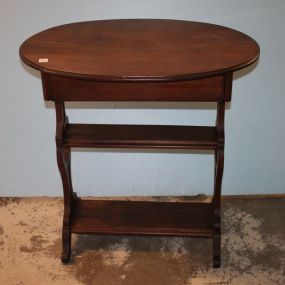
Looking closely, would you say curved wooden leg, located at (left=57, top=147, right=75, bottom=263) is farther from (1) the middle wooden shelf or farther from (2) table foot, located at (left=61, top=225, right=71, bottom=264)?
(1) the middle wooden shelf

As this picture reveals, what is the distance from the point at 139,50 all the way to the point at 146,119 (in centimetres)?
72

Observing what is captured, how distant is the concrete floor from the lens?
6.62 ft

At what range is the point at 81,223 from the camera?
2127mm

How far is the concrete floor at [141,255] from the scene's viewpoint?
79.4 inches

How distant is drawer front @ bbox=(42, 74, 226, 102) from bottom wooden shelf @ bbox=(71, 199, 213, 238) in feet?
2.34

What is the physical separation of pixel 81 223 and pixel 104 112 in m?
0.59

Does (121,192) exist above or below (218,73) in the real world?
below

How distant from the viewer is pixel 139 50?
5.43 feet

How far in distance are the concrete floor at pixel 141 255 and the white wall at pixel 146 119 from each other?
21cm

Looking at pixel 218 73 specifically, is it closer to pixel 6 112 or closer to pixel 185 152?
pixel 185 152

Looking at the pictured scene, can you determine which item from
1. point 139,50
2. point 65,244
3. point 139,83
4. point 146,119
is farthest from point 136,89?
point 65,244

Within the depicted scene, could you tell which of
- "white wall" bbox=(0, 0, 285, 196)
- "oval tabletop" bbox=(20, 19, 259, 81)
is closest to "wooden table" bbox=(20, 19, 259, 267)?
"oval tabletop" bbox=(20, 19, 259, 81)

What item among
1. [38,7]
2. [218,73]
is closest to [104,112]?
[38,7]

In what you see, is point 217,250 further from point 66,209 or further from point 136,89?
point 136,89
